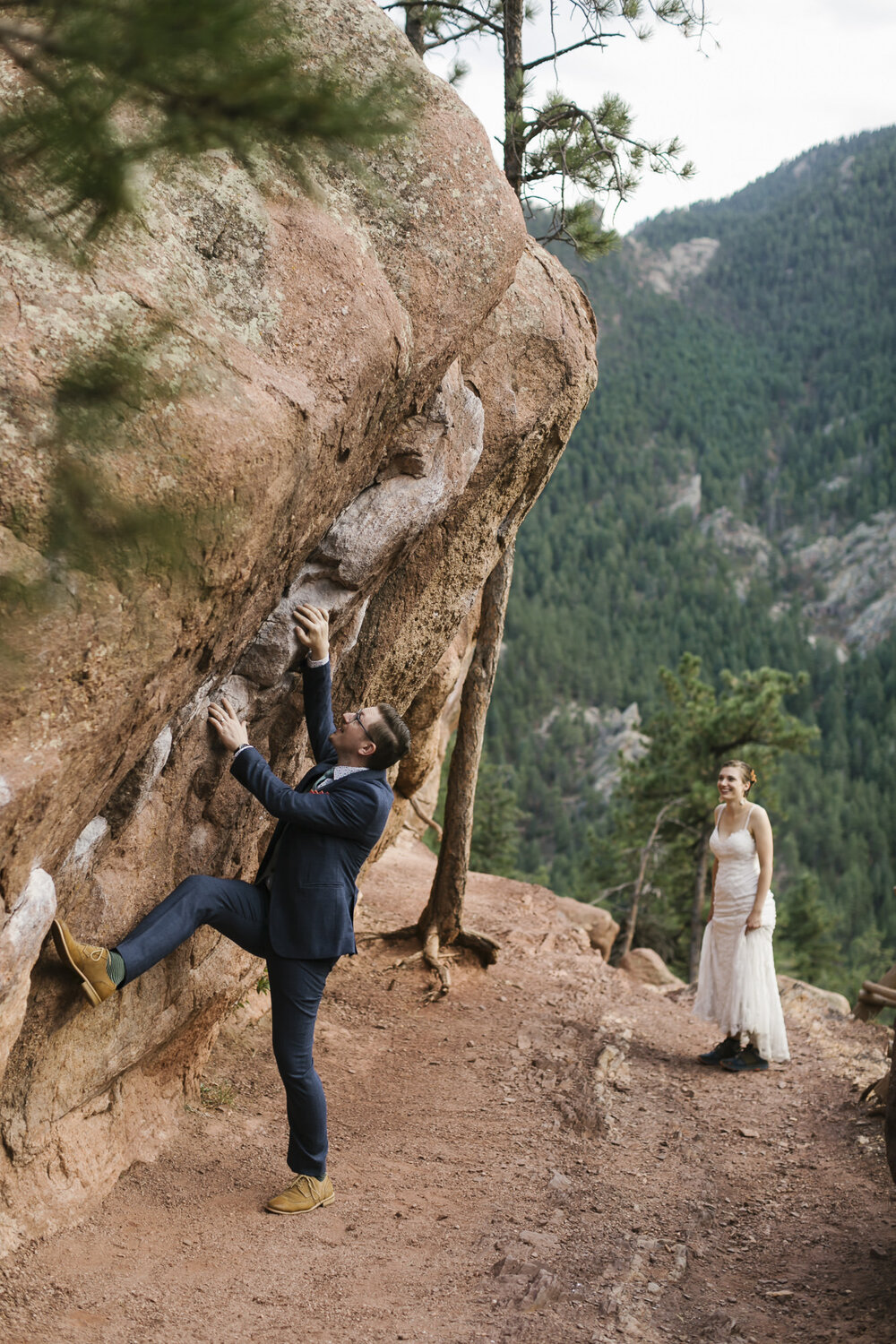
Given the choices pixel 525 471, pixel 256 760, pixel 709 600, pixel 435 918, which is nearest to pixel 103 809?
pixel 256 760

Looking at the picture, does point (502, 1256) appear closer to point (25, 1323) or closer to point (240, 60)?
point (25, 1323)

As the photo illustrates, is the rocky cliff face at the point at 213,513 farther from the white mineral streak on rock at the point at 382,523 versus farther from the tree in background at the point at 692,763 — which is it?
the tree in background at the point at 692,763

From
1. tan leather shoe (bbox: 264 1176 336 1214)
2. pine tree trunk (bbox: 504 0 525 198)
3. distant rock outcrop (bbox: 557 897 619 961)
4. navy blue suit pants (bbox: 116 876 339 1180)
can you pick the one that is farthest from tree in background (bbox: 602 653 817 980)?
navy blue suit pants (bbox: 116 876 339 1180)

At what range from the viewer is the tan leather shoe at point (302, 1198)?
172 inches

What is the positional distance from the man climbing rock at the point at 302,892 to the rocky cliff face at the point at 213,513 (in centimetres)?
33

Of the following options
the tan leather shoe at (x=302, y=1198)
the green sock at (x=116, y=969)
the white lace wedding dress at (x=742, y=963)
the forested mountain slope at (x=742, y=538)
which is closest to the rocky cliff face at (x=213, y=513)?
the green sock at (x=116, y=969)

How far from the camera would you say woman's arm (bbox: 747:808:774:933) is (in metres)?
6.62

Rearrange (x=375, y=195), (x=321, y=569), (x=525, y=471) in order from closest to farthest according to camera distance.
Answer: (x=375, y=195) → (x=321, y=569) → (x=525, y=471)

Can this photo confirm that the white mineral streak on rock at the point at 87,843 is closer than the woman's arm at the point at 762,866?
→ Yes

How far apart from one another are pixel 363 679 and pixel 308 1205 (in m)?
2.60

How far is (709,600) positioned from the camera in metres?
111

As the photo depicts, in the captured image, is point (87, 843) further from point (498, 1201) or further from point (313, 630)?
point (498, 1201)

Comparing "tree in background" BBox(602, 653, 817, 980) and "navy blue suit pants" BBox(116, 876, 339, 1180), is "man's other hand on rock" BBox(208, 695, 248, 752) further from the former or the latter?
"tree in background" BBox(602, 653, 817, 980)

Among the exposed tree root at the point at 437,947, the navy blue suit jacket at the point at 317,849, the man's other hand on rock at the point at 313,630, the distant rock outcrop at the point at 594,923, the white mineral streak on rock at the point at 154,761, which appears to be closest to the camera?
the white mineral streak on rock at the point at 154,761
